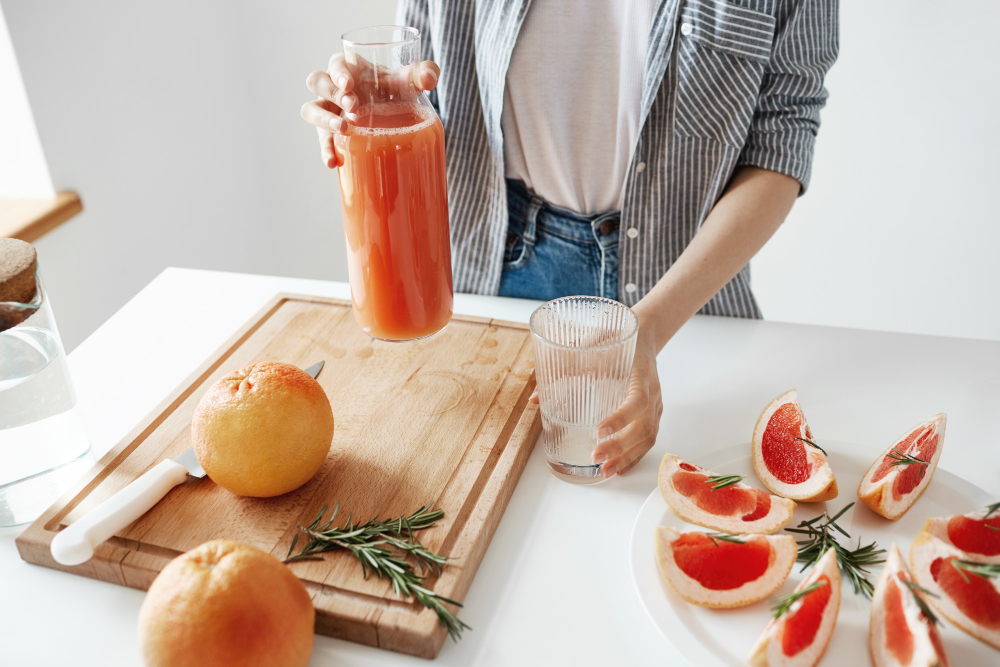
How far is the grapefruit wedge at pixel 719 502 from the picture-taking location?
0.86m

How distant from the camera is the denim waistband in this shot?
154cm

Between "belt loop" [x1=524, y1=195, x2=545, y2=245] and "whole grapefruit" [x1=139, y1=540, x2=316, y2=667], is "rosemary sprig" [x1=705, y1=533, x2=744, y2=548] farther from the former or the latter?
"belt loop" [x1=524, y1=195, x2=545, y2=245]

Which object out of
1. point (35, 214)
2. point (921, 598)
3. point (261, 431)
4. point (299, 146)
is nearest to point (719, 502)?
point (921, 598)

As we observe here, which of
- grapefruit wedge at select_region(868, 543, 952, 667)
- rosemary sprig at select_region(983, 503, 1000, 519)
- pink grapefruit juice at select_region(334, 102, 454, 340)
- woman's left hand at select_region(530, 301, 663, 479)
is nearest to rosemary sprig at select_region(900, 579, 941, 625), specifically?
grapefruit wedge at select_region(868, 543, 952, 667)

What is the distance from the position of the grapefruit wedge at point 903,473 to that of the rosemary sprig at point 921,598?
0.15 meters

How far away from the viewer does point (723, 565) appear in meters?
0.81

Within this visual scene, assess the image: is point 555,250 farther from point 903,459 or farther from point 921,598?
point 921,598

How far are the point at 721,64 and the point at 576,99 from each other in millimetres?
271

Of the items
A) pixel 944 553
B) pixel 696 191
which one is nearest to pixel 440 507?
pixel 944 553

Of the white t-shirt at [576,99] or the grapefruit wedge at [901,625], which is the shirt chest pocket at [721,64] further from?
the grapefruit wedge at [901,625]

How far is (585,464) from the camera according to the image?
3.37 feet

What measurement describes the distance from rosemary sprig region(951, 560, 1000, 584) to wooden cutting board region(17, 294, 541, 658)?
1.59 ft

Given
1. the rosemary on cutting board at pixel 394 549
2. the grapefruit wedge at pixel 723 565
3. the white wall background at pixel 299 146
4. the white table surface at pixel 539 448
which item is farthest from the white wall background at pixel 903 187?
the rosemary on cutting board at pixel 394 549

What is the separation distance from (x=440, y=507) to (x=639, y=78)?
87cm
